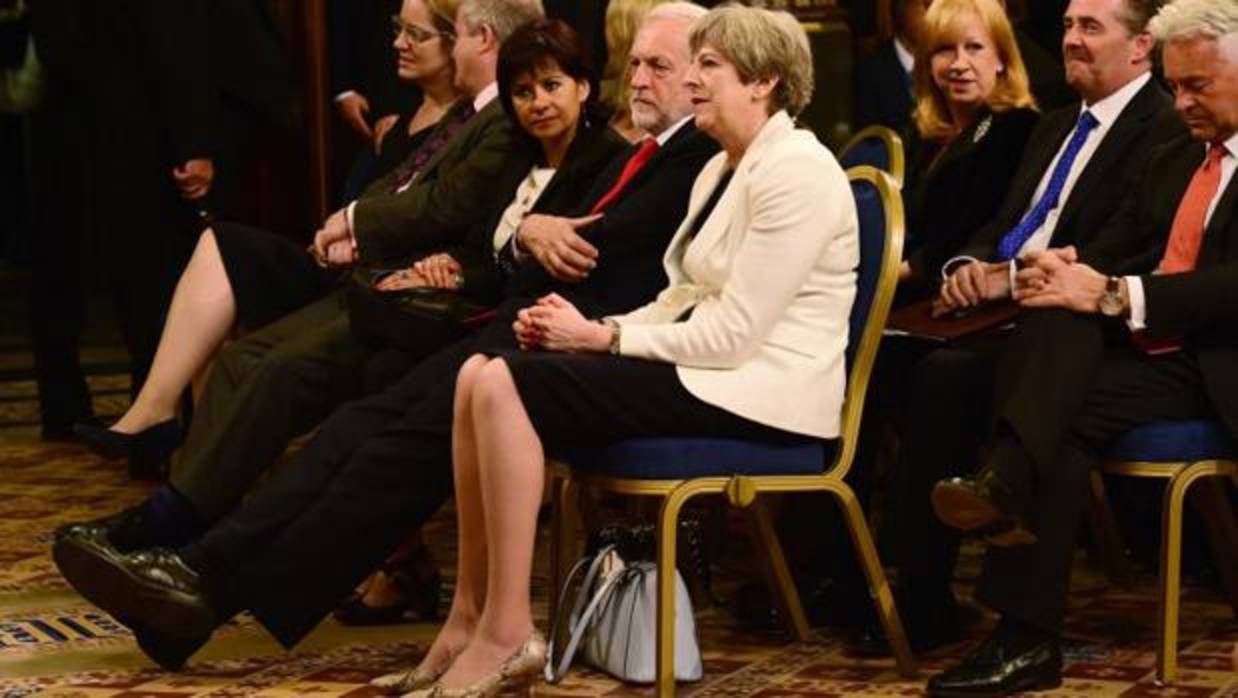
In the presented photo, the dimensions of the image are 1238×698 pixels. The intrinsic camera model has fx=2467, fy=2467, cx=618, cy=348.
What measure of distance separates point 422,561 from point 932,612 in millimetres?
1137

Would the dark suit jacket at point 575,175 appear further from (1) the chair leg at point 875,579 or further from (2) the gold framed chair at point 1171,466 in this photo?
(2) the gold framed chair at point 1171,466

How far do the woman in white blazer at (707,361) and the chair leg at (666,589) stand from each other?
15 centimetres

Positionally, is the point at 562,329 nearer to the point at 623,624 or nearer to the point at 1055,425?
the point at 623,624

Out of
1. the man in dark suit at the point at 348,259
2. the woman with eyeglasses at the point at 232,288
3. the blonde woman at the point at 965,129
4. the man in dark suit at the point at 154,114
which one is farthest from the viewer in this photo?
the man in dark suit at the point at 154,114

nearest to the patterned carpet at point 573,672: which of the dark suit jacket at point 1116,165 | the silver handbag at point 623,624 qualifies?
the silver handbag at point 623,624

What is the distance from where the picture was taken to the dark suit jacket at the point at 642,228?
485 centimetres

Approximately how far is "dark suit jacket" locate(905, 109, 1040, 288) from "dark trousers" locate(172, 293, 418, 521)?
3.75ft

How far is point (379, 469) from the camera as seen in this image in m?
4.60

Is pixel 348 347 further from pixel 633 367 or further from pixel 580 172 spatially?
pixel 633 367

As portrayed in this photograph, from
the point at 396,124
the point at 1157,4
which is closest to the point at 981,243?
the point at 1157,4

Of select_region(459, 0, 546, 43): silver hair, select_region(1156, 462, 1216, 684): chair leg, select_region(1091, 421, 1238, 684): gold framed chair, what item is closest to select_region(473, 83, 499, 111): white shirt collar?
select_region(459, 0, 546, 43): silver hair

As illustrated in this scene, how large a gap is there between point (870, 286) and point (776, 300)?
239mm

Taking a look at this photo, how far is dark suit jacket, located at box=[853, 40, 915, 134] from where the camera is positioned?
6.77 meters

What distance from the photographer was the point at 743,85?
4.50m
